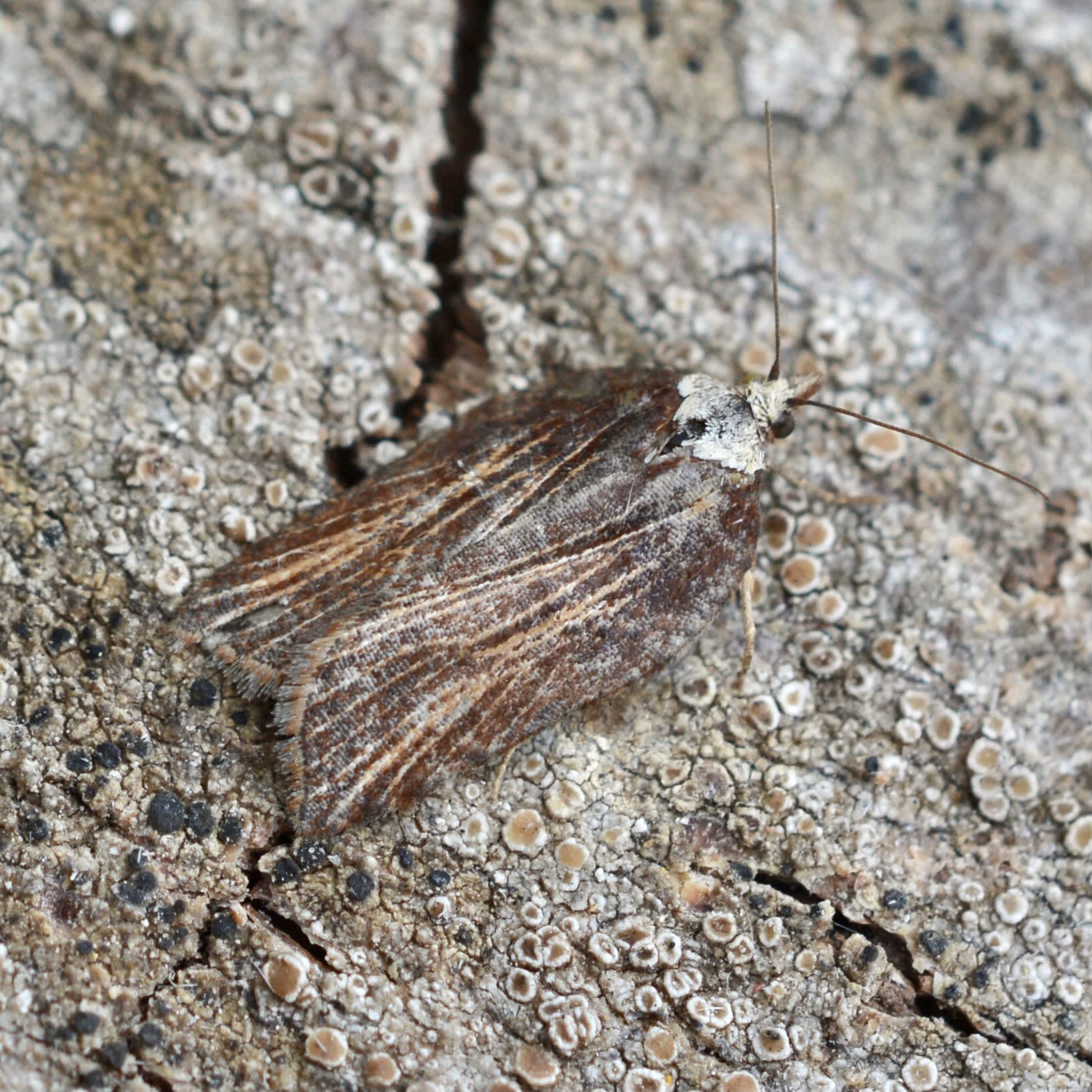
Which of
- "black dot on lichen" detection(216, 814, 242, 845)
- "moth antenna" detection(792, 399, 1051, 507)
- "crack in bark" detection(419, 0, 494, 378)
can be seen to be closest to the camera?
"black dot on lichen" detection(216, 814, 242, 845)

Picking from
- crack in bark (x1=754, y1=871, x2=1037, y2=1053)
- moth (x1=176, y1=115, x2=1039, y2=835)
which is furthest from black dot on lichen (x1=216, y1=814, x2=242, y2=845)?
crack in bark (x1=754, y1=871, x2=1037, y2=1053)

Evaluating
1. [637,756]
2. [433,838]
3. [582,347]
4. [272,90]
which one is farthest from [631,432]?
[272,90]

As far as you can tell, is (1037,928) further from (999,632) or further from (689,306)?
(689,306)

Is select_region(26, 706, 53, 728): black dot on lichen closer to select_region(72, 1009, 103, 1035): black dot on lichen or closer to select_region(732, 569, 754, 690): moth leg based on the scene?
select_region(72, 1009, 103, 1035): black dot on lichen

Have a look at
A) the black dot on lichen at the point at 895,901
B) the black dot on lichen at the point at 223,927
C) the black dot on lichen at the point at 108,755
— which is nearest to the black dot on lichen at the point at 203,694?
the black dot on lichen at the point at 108,755

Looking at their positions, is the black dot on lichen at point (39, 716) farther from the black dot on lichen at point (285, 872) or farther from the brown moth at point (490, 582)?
the black dot on lichen at point (285, 872)

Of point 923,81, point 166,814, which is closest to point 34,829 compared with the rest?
point 166,814

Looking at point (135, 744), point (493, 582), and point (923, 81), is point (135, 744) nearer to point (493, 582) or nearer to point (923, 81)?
point (493, 582)
